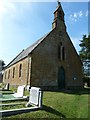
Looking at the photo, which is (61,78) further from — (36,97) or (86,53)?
(86,53)

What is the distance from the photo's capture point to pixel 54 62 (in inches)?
924

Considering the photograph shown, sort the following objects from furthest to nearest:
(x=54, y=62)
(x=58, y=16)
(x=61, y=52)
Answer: (x=58, y=16), (x=61, y=52), (x=54, y=62)

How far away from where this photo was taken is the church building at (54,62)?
21391 mm

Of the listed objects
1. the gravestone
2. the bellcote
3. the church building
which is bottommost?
the gravestone

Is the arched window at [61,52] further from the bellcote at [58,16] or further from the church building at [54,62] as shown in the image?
the bellcote at [58,16]

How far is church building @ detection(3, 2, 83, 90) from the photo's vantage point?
21391mm

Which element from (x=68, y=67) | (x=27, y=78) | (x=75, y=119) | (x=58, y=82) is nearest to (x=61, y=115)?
(x=75, y=119)

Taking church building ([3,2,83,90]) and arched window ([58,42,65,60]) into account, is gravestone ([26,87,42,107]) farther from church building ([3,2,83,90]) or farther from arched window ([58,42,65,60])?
arched window ([58,42,65,60])

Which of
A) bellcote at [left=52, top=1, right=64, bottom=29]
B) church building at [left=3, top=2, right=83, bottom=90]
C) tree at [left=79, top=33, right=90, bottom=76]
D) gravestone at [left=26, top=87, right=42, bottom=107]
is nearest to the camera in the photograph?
gravestone at [left=26, top=87, right=42, bottom=107]

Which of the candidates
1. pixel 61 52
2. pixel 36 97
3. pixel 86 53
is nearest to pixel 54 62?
pixel 61 52

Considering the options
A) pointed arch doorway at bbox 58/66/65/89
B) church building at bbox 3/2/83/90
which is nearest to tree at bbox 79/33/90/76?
church building at bbox 3/2/83/90

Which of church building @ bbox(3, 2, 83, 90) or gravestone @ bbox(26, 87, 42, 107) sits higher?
church building @ bbox(3, 2, 83, 90)

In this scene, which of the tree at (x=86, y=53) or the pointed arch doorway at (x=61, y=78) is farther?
the tree at (x=86, y=53)

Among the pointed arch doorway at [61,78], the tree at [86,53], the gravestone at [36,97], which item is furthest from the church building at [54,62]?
the tree at [86,53]
